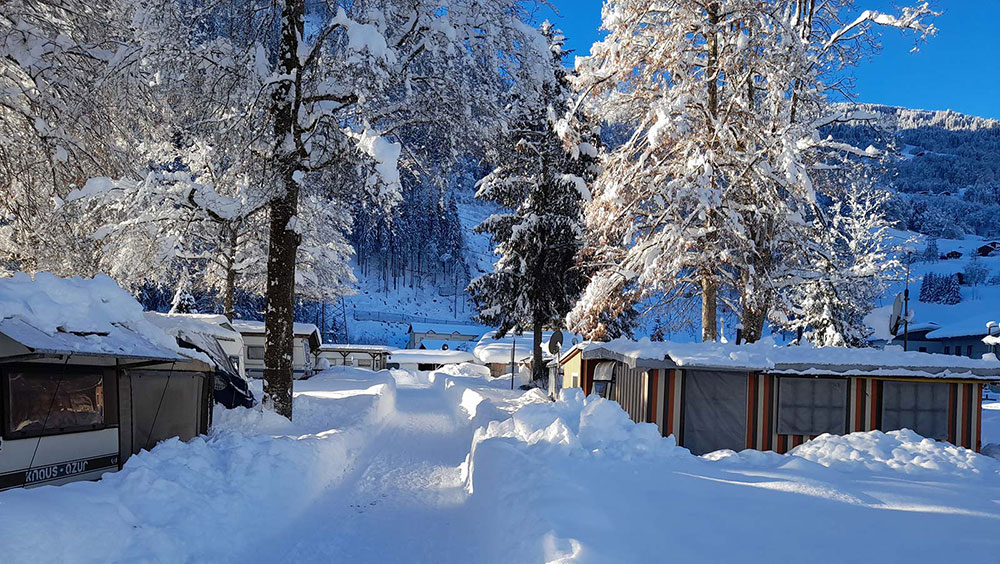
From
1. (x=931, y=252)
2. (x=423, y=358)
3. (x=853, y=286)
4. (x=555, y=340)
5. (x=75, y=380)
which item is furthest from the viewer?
(x=931, y=252)

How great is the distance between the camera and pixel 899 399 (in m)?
13.1

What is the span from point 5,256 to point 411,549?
1160 centimetres

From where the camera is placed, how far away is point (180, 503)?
6.67 meters

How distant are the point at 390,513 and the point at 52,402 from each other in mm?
4111

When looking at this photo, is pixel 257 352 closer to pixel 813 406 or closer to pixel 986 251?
pixel 813 406

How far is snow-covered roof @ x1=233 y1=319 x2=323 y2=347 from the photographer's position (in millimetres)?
31984

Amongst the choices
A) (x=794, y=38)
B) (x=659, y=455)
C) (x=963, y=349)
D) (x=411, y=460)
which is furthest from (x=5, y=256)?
(x=963, y=349)

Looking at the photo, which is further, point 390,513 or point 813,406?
point 813,406

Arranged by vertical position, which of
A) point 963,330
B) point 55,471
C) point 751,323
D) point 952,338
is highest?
point 751,323

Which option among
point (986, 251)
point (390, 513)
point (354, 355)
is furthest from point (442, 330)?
point (986, 251)

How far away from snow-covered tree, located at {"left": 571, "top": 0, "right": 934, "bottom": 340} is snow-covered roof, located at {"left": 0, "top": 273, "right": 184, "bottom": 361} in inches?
413

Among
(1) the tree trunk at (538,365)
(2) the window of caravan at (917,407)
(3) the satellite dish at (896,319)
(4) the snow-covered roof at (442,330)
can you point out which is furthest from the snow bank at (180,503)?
(4) the snow-covered roof at (442,330)

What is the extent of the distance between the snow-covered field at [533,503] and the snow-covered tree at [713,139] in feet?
17.5

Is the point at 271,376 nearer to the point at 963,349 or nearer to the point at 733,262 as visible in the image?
the point at 733,262
